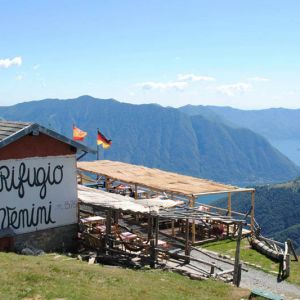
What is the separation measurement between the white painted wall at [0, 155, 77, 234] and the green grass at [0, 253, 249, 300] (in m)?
3.08

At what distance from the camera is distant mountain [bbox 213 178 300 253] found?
14600cm

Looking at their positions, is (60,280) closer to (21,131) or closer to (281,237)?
(21,131)

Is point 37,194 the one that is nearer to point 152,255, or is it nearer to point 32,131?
point 32,131

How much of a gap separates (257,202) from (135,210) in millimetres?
158029

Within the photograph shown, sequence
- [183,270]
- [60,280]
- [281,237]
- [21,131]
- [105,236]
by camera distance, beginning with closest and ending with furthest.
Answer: [60,280] < [183,270] < [21,131] < [105,236] < [281,237]

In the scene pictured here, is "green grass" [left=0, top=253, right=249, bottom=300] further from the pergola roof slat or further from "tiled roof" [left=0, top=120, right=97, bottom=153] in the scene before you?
the pergola roof slat

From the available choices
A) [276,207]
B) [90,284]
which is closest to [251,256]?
[90,284]

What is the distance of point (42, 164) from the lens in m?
19.7

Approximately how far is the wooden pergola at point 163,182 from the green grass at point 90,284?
33.8 feet

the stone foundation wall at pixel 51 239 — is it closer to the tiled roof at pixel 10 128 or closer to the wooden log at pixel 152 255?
the tiled roof at pixel 10 128

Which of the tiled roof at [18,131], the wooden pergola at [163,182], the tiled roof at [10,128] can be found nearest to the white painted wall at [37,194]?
the tiled roof at [18,131]

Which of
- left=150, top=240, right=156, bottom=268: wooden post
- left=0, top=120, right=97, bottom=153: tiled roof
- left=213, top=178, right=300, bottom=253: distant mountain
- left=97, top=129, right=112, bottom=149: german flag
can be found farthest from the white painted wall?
left=213, top=178, right=300, bottom=253: distant mountain

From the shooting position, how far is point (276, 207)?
16325 cm

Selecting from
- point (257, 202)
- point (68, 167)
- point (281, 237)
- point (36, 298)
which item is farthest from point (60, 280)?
point (257, 202)
